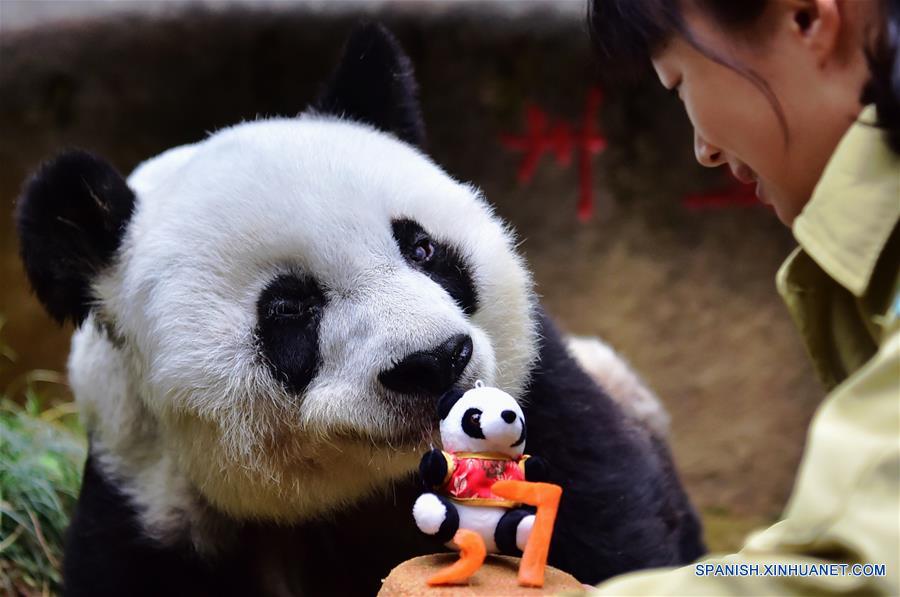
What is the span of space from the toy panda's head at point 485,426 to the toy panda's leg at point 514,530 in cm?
10

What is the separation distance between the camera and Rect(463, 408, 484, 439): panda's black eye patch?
1496 mm

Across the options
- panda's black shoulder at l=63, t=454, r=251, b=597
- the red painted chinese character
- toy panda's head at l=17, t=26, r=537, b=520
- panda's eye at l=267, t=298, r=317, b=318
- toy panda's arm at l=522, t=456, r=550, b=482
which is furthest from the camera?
the red painted chinese character

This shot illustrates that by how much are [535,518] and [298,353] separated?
695 millimetres

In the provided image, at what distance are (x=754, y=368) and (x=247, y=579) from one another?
11.8 feet

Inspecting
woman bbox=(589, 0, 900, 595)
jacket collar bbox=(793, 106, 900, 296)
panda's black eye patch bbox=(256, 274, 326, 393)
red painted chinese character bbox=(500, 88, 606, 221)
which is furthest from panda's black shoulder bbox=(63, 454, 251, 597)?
red painted chinese character bbox=(500, 88, 606, 221)

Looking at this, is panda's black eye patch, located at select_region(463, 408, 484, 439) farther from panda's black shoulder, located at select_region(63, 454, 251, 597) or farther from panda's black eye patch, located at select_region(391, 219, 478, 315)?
panda's black shoulder, located at select_region(63, 454, 251, 597)

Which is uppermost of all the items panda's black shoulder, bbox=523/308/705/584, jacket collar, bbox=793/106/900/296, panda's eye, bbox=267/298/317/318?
jacket collar, bbox=793/106/900/296

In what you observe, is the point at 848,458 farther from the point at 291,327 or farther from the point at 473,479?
the point at 291,327

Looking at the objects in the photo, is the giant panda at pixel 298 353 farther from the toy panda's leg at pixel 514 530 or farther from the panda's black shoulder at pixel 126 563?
the toy panda's leg at pixel 514 530

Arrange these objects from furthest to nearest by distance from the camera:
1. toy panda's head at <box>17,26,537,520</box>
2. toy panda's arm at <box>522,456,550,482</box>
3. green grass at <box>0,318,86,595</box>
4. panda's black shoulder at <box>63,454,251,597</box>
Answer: green grass at <box>0,318,86,595</box> < panda's black shoulder at <box>63,454,251,597</box> < toy panda's head at <box>17,26,537,520</box> < toy panda's arm at <box>522,456,550,482</box>

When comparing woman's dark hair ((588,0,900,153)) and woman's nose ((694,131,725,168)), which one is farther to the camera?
woman's nose ((694,131,725,168))

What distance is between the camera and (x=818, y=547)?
3.68ft

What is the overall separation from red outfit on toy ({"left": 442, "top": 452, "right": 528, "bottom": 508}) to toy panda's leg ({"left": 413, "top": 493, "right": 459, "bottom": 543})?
27 millimetres

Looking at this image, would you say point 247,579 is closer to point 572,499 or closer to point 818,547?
point 572,499
